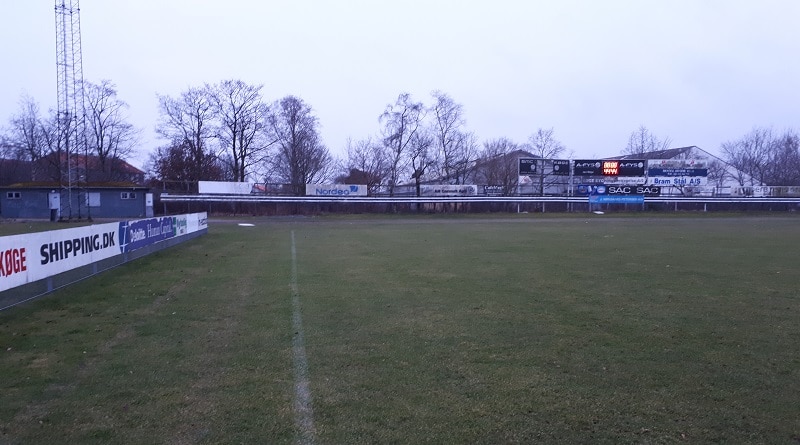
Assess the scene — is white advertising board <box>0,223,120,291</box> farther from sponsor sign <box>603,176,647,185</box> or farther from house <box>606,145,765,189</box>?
house <box>606,145,765,189</box>

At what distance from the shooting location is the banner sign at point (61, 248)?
1006 cm

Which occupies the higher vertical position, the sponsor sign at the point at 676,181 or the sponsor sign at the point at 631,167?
the sponsor sign at the point at 631,167

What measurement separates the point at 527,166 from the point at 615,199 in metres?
10.6

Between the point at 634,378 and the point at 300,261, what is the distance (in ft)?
42.9

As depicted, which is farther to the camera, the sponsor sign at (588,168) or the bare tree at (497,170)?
the bare tree at (497,170)

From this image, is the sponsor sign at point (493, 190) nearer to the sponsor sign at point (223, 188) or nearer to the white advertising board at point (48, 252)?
the sponsor sign at point (223, 188)

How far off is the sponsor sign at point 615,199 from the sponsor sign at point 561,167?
14.6ft

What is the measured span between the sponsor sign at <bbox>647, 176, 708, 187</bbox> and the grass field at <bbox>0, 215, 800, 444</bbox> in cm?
5347

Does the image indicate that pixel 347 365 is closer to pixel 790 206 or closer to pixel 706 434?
pixel 706 434

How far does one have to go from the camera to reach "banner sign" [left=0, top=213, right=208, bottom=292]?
33.0ft

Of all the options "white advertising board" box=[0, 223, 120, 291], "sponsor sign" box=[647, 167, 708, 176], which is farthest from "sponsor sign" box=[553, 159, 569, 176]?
"white advertising board" box=[0, 223, 120, 291]

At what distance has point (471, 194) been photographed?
66.7 metres

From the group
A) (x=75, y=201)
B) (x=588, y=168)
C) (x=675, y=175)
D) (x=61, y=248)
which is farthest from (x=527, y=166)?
(x=61, y=248)

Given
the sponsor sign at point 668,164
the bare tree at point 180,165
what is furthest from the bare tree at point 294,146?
the sponsor sign at point 668,164
